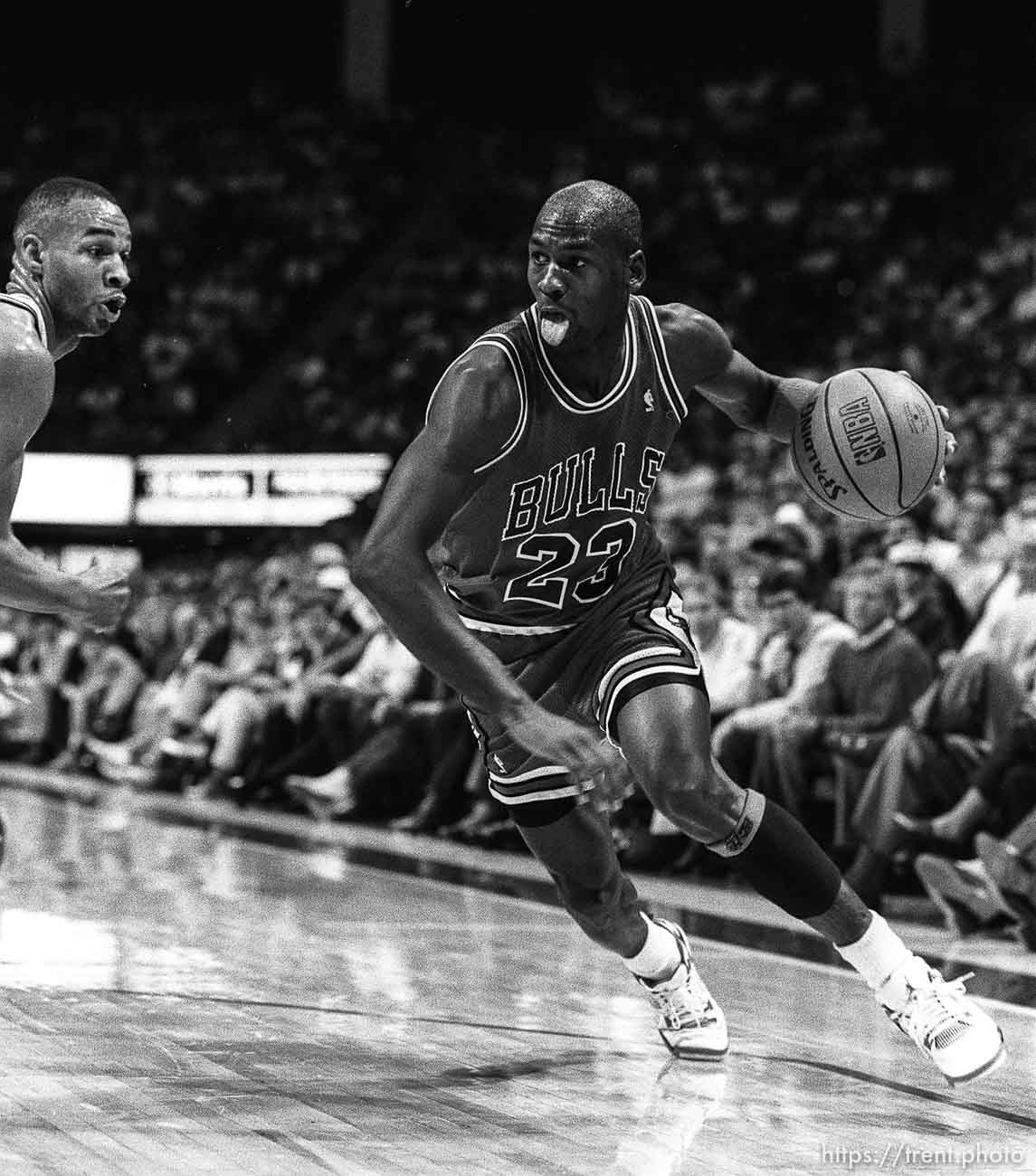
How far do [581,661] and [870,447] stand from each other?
84 cm

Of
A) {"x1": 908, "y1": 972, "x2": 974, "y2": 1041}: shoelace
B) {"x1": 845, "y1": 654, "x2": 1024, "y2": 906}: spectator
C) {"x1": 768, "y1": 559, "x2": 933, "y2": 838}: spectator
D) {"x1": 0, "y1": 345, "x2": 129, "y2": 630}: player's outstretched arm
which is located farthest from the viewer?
{"x1": 768, "y1": 559, "x2": 933, "y2": 838}: spectator

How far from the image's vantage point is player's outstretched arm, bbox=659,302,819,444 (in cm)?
439

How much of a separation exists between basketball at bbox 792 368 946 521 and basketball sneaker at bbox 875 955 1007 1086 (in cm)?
107

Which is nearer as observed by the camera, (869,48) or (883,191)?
(883,191)

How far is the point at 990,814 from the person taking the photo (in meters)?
6.77

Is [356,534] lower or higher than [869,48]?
lower

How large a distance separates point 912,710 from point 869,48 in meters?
15.7

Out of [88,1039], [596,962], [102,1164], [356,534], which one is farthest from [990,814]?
[356,534]

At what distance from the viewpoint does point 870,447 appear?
450cm

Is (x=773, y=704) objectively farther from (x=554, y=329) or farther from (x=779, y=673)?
(x=554, y=329)

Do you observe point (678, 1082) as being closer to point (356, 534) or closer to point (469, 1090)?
point (469, 1090)

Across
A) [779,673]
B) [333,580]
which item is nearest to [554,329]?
[779,673]

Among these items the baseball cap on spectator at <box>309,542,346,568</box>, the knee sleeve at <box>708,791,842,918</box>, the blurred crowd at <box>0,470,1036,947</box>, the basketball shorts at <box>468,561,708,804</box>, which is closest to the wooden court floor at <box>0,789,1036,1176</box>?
the knee sleeve at <box>708,791,842,918</box>

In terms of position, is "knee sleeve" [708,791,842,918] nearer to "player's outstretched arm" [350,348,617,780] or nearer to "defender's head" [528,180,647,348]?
"player's outstretched arm" [350,348,617,780]
